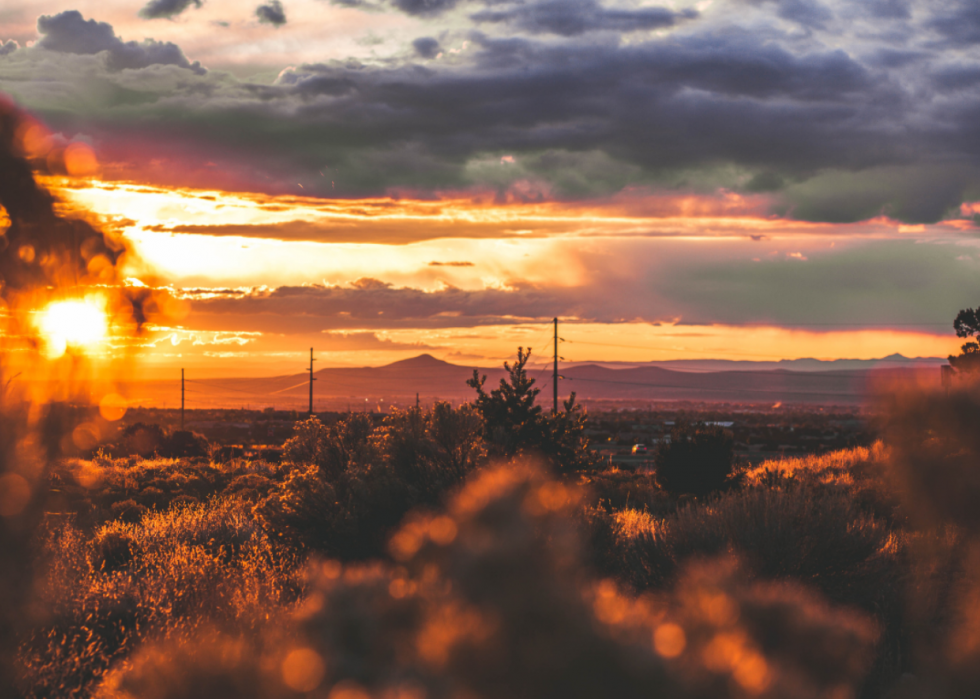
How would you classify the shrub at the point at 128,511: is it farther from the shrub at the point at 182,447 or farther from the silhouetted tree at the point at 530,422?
the shrub at the point at 182,447

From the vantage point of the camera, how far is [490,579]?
388 cm

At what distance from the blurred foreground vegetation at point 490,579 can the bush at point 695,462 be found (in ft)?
9.71

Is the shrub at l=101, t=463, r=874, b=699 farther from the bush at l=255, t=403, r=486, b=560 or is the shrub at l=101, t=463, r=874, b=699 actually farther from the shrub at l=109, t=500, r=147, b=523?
the shrub at l=109, t=500, r=147, b=523

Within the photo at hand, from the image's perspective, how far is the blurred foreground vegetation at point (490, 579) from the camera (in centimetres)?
365

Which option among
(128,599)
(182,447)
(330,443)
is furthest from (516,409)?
(182,447)

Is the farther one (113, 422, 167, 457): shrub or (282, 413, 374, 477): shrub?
(113, 422, 167, 457): shrub

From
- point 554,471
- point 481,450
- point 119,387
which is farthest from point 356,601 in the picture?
point 554,471

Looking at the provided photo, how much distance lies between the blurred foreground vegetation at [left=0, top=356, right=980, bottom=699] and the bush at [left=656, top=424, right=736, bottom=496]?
2.96 meters

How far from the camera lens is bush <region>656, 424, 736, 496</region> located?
28578 mm

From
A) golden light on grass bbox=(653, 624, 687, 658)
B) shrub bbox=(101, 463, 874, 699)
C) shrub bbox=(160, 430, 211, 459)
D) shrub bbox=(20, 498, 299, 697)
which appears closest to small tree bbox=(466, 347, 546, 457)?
shrub bbox=(20, 498, 299, 697)

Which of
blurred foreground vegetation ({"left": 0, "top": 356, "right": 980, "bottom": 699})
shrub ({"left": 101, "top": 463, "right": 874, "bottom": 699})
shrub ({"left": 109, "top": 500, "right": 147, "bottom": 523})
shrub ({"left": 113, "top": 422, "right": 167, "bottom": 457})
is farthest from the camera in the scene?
shrub ({"left": 113, "top": 422, "right": 167, "bottom": 457})

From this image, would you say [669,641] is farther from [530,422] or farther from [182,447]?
[182,447]

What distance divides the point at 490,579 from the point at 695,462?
26.3m

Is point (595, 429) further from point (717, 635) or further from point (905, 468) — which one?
point (717, 635)
